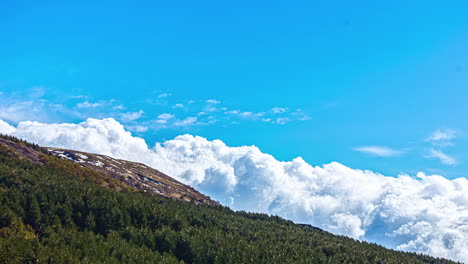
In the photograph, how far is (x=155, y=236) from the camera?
14350 centimetres

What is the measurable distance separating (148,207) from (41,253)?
259ft

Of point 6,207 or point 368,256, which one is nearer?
point 6,207

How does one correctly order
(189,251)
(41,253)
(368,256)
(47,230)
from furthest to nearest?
(368,256) < (189,251) < (47,230) < (41,253)

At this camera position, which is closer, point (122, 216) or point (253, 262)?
point (253, 262)

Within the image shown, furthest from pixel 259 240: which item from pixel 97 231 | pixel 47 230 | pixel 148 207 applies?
pixel 47 230

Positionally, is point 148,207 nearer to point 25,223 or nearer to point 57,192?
point 57,192

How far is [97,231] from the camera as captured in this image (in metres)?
146

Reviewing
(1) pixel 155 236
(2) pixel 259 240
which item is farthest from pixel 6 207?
(2) pixel 259 240

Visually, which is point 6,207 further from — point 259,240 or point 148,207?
point 259,240

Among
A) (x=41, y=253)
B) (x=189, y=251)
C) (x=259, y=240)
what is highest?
(x=259, y=240)

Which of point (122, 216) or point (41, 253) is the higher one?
point (122, 216)

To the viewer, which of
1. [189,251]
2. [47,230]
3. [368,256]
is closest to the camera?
[47,230]

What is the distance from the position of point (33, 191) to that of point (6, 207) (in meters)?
21.2

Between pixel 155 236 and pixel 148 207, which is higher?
pixel 148 207
